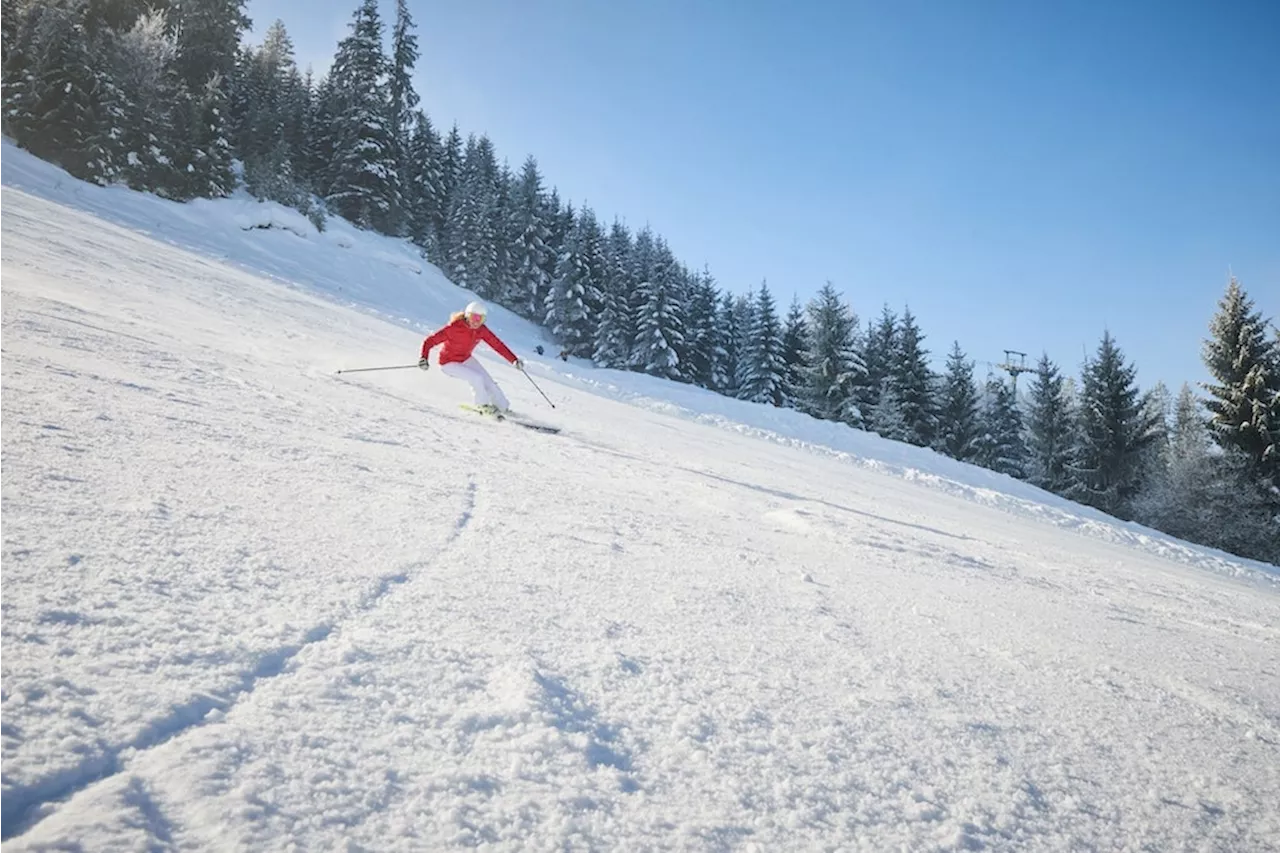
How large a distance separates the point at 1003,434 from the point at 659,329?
24.1 m

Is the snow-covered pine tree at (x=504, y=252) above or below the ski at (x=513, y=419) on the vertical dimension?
above

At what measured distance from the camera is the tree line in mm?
24891

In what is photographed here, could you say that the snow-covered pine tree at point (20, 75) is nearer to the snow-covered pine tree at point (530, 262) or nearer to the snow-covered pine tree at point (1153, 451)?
the snow-covered pine tree at point (530, 262)

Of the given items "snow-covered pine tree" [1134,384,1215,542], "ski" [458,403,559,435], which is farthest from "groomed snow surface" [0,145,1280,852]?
"snow-covered pine tree" [1134,384,1215,542]

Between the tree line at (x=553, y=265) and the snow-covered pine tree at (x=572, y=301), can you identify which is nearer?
the tree line at (x=553, y=265)

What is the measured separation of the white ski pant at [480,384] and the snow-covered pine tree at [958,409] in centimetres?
3616

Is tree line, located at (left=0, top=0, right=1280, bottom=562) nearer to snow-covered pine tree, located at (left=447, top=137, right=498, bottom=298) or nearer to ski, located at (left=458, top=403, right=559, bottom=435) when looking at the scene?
snow-covered pine tree, located at (left=447, top=137, right=498, bottom=298)

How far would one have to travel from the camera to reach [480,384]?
8.00 meters

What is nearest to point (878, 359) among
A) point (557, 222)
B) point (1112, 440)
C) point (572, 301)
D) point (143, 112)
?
point (1112, 440)

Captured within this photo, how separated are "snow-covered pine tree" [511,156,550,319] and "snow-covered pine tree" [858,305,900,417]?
2442 cm

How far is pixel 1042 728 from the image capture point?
1.90 m

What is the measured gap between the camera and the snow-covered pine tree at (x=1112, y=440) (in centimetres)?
3180

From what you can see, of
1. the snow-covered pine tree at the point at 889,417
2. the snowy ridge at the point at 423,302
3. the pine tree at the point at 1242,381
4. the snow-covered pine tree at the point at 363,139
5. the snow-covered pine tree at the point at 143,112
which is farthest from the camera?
the snow-covered pine tree at the point at 363,139

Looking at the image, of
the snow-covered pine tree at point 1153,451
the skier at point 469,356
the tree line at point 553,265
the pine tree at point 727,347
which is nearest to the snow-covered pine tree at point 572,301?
the tree line at point 553,265
